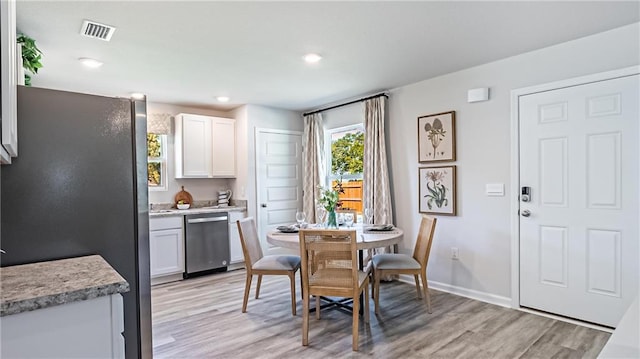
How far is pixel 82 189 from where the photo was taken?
65.7 inches

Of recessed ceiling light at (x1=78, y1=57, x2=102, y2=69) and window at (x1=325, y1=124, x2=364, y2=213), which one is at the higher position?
recessed ceiling light at (x1=78, y1=57, x2=102, y2=69)

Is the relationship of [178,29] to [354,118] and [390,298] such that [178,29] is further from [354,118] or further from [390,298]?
[390,298]

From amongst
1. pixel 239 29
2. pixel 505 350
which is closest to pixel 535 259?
pixel 505 350

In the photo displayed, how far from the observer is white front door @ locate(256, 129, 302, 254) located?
5.21 metres

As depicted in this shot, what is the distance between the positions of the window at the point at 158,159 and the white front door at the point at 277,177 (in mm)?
1307

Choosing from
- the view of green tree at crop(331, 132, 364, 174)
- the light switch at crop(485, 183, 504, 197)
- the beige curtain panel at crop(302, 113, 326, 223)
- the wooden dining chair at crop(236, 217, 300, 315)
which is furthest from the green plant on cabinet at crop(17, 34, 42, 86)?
the light switch at crop(485, 183, 504, 197)

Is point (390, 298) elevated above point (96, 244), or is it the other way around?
point (96, 244)

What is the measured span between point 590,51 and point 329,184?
3400mm

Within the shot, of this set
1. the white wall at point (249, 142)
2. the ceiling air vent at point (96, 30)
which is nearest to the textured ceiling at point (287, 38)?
the ceiling air vent at point (96, 30)

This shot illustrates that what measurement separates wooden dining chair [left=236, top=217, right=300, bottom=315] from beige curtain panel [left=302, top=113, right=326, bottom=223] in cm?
181

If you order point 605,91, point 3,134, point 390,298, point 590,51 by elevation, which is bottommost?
point 390,298

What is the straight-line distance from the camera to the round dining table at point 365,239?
9.25 feet

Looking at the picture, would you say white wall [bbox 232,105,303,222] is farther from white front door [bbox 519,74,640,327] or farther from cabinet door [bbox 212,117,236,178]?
white front door [bbox 519,74,640,327]

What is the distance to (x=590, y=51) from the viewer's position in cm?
283
